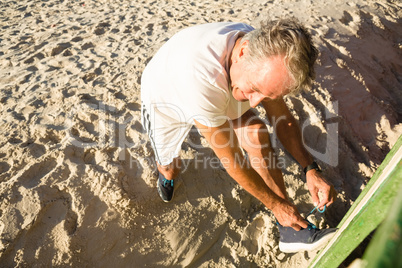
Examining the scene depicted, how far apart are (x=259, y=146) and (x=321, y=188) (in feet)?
1.61

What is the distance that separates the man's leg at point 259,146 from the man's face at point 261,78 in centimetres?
46

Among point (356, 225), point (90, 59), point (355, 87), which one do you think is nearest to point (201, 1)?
point (90, 59)

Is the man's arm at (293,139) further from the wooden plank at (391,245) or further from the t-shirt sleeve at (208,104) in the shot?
the wooden plank at (391,245)

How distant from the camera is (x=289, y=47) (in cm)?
129

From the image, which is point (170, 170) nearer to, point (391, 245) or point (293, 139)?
point (293, 139)

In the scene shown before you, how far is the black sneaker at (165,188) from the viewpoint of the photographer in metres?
2.14

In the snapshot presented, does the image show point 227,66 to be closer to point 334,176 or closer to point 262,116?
point 262,116

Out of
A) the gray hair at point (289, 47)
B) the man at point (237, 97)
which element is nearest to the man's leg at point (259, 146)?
→ the man at point (237, 97)

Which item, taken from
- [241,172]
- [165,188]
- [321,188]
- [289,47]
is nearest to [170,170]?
[165,188]

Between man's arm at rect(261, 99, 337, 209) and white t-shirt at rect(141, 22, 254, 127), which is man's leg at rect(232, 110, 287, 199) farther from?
white t-shirt at rect(141, 22, 254, 127)

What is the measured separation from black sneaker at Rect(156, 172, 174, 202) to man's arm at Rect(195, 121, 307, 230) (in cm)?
61

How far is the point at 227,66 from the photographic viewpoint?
5.01 ft

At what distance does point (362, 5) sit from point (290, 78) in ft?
14.6

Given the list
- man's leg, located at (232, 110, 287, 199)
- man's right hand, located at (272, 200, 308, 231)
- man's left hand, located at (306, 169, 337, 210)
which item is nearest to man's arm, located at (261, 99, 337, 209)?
man's left hand, located at (306, 169, 337, 210)
